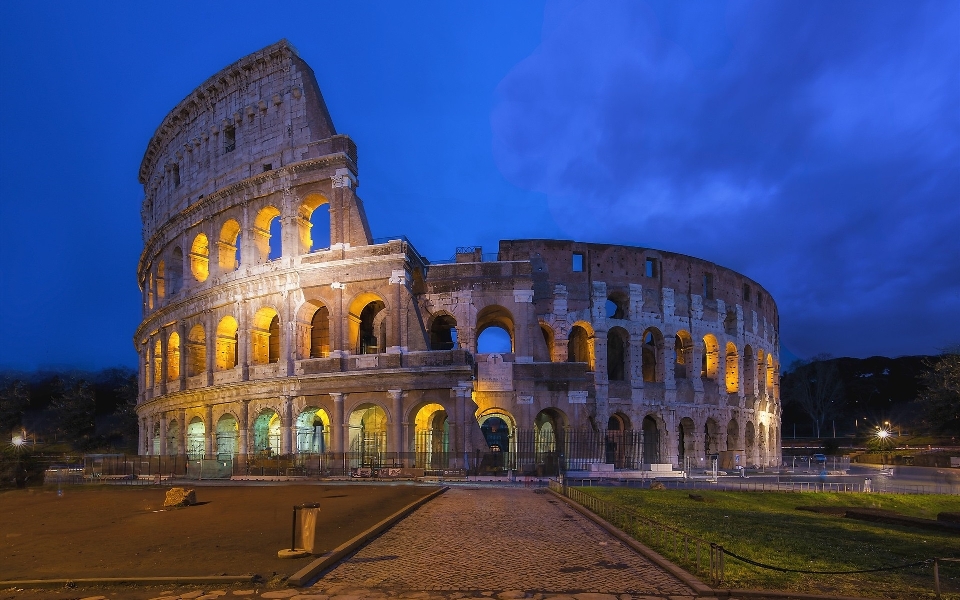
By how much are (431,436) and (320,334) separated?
792 centimetres

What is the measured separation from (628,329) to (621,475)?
11.4 meters

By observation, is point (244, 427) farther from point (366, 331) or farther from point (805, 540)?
point (805, 540)

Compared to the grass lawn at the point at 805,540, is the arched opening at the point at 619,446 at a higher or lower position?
lower

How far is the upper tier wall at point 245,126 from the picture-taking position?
31.2 meters

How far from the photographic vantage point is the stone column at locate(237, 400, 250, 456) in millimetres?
30625

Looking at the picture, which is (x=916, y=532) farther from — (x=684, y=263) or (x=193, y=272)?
(x=193, y=272)

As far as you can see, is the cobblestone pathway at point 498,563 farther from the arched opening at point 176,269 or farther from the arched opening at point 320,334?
the arched opening at point 176,269

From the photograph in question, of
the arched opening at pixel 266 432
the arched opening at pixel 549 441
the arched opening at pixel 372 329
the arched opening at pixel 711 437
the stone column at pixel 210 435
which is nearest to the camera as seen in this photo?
the arched opening at pixel 549 441

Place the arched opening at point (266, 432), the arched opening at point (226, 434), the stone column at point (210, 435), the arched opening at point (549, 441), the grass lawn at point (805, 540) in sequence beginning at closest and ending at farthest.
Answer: the grass lawn at point (805, 540) < the arched opening at point (549, 441) < the arched opening at point (266, 432) < the stone column at point (210, 435) < the arched opening at point (226, 434)

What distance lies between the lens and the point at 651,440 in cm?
3734

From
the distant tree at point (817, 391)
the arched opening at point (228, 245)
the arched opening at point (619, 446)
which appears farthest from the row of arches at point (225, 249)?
the distant tree at point (817, 391)

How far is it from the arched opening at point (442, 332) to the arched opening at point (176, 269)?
50.4 feet

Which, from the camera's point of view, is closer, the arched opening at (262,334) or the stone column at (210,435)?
the arched opening at (262,334)

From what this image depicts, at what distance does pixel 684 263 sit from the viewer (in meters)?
38.3
